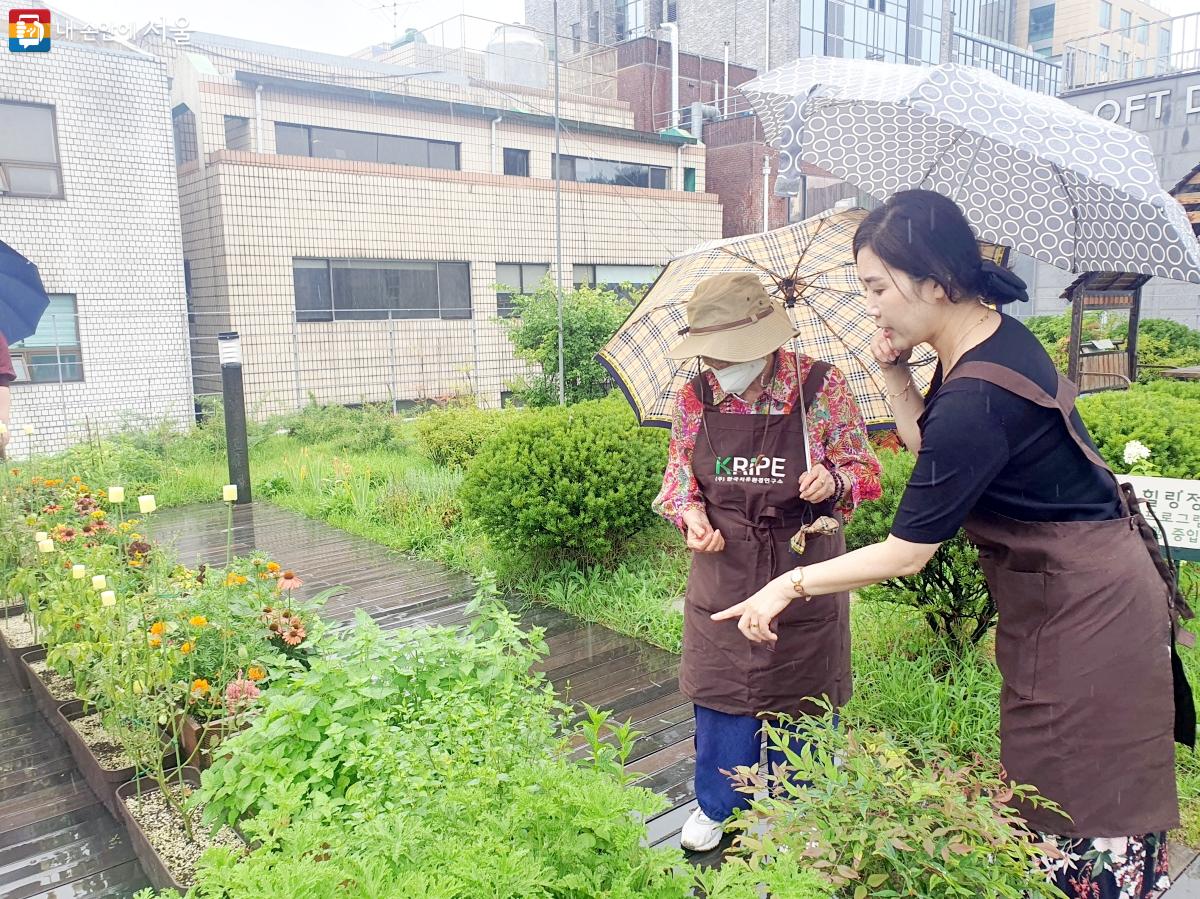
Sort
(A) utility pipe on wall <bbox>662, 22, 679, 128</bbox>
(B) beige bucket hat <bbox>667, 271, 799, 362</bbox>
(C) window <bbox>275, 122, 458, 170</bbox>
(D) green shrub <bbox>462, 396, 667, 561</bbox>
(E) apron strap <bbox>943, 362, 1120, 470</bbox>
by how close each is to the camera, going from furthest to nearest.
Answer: (A) utility pipe on wall <bbox>662, 22, 679, 128</bbox> < (C) window <bbox>275, 122, 458, 170</bbox> < (D) green shrub <bbox>462, 396, 667, 561</bbox> < (B) beige bucket hat <bbox>667, 271, 799, 362</bbox> < (E) apron strap <bbox>943, 362, 1120, 470</bbox>

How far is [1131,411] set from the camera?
5.27 metres

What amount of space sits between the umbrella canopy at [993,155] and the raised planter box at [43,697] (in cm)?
352

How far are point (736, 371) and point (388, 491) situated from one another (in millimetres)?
5832

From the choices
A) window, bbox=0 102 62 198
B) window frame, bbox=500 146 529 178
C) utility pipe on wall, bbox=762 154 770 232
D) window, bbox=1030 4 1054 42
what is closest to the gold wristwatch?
window, bbox=0 102 62 198

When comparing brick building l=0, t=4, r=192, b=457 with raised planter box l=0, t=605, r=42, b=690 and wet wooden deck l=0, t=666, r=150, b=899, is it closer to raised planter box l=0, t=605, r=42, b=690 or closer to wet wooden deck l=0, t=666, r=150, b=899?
raised planter box l=0, t=605, r=42, b=690

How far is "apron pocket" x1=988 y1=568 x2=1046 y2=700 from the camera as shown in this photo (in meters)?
1.83

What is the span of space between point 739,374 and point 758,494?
1.15ft

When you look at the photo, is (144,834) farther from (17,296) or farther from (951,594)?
(17,296)

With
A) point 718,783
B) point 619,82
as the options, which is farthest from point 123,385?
point 619,82

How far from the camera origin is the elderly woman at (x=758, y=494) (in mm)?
2502

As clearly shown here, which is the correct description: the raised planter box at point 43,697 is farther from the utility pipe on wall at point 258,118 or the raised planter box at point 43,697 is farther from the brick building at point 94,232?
the utility pipe on wall at point 258,118

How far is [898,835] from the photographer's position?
1.50 metres

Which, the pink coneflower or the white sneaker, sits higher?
the pink coneflower

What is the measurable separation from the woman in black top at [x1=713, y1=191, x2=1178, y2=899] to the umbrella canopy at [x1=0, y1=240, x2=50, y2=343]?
520cm
